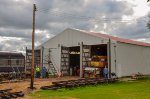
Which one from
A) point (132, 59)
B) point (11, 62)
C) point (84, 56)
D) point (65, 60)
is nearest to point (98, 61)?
point (84, 56)

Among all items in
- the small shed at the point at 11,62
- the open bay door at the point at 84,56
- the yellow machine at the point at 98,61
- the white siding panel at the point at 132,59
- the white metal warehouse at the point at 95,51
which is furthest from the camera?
the small shed at the point at 11,62

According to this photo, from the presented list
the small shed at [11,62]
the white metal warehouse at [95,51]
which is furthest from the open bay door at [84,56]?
the small shed at [11,62]

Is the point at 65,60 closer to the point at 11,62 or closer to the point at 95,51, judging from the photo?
the point at 95,51

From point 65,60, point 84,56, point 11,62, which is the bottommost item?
point 11,62

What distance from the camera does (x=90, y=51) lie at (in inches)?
1674

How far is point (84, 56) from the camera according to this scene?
41.4m

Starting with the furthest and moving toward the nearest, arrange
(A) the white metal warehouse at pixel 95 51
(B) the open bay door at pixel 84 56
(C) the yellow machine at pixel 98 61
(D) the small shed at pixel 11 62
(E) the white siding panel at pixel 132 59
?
(D) the small shed at pixel 11 62 < (B) the open bay door at pixel 84 56 < (C) the yellow machine at pixel 98 61 < (E) the white siding panel at pixel 132 59 < (A) the white metal warehouse at pixel 95 51

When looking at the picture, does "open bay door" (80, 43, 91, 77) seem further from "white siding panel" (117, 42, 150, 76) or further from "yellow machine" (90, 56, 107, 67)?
"white siding panel" (117, 42, 150, 76)

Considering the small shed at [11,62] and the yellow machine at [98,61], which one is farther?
the small shed at [11,62]

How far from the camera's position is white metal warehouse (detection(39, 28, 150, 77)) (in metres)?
39.3

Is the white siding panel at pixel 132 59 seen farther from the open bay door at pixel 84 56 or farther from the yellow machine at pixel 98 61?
the open bay door at pixel 84 56

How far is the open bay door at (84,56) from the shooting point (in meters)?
40.7

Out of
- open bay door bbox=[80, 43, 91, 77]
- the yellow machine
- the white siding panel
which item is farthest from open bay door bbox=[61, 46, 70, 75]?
the white siding panel

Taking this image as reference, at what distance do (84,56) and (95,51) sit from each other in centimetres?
504
